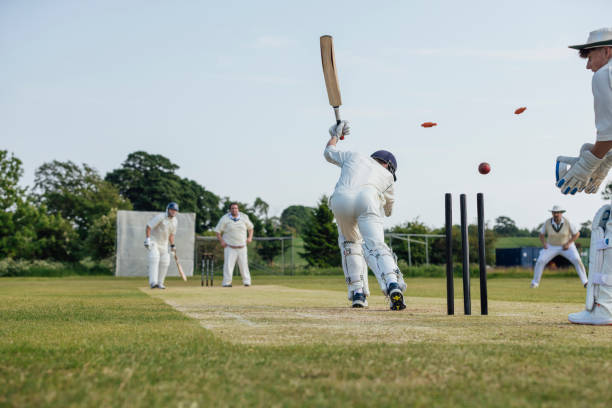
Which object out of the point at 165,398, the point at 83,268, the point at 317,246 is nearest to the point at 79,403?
the point at 165,398

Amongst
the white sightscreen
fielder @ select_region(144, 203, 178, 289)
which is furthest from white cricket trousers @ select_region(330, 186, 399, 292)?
the white sightscreen

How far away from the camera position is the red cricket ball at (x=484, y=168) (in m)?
8.71

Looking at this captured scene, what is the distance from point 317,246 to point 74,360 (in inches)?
1705

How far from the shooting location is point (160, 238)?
51.0 feet

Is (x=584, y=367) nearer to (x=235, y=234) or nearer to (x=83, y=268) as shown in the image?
(x=235, y=234)

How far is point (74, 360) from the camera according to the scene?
283 centimetres

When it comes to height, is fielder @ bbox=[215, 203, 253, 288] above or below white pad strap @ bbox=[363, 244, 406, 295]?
above

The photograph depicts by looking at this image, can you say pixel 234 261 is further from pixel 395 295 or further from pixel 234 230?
pixel 395 295

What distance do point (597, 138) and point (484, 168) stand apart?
4.08m

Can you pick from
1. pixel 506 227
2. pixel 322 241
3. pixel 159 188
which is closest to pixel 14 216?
pixel 322 241

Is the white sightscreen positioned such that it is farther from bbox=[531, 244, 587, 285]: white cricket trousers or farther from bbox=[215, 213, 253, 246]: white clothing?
bbox=[531, 244, 587, 285]: white cricket trousers

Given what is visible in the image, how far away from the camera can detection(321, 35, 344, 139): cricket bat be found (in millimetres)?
7438

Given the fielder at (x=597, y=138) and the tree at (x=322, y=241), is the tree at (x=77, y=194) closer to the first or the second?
the tree at (x=322, y=241)

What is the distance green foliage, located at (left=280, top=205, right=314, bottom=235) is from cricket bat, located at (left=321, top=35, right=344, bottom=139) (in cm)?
8062
